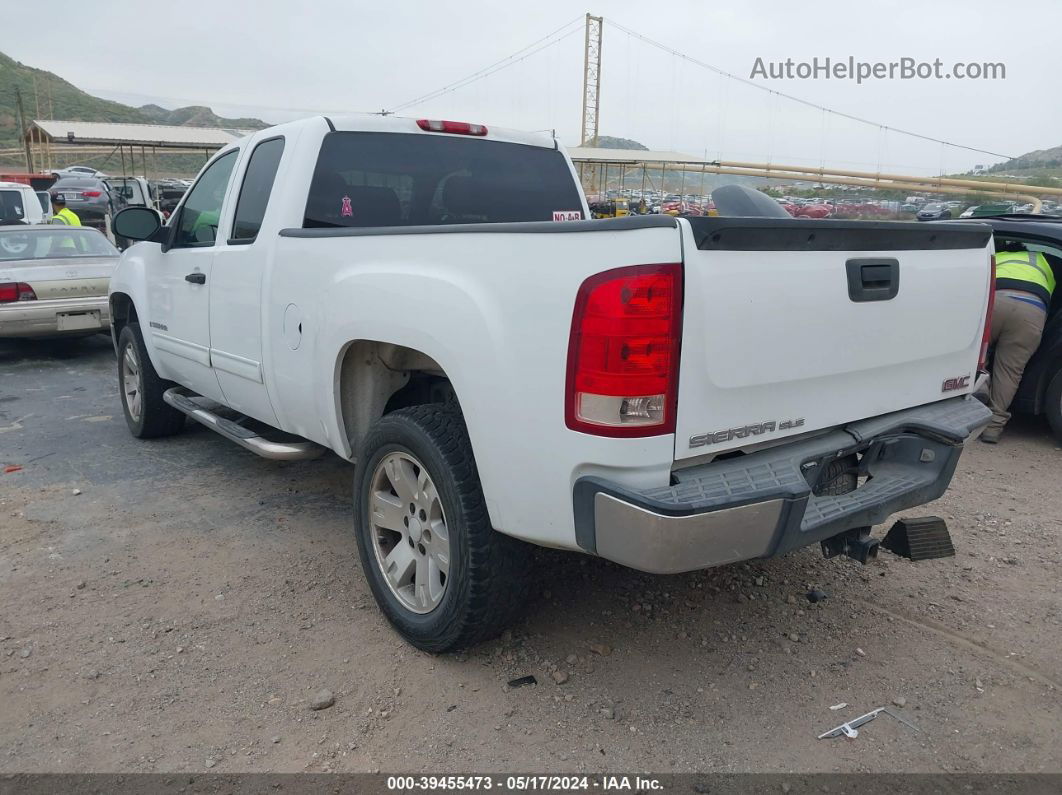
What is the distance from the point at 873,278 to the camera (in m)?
2.66

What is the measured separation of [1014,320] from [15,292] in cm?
894

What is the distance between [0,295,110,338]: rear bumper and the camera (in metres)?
8.20

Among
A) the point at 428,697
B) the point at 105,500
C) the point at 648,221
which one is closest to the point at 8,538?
the point at 105,500

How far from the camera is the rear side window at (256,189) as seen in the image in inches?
155

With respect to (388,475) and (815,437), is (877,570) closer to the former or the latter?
(815,437)

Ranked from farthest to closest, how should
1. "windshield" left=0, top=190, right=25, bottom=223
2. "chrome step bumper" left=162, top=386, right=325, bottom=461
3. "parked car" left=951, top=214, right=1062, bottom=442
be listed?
"windshield" left=0, top=190, right=25, bottom=223, "parked car" left=951, top=214, right=1062, bottom=442, "chrome step bumper" left=162, top=386, right=325, bottom=461

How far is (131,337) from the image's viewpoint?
552 cm

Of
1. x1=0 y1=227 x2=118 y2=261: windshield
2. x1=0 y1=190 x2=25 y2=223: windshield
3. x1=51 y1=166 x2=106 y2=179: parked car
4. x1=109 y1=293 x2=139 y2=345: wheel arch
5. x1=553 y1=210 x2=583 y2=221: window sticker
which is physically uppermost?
x1=51 y1=166 x2=106 y2=179: parked car

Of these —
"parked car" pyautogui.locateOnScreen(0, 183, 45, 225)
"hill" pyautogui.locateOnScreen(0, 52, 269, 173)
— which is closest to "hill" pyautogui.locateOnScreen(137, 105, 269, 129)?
"hill" pyautogui.locateOnScreen(0, 52, 269, 173)

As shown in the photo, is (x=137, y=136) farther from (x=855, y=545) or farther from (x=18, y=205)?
(x=855, y=545)

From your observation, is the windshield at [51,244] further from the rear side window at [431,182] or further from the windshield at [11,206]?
the rear side window at [431,182]

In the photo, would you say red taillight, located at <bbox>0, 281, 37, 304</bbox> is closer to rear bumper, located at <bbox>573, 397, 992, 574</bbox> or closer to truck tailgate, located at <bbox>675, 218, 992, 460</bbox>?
rear bumper, located at <bbox>573, 397, 992, 574</bbox>

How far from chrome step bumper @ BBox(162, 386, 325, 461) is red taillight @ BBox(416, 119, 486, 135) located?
167 centimetres

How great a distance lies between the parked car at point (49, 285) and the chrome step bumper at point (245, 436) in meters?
3.48
